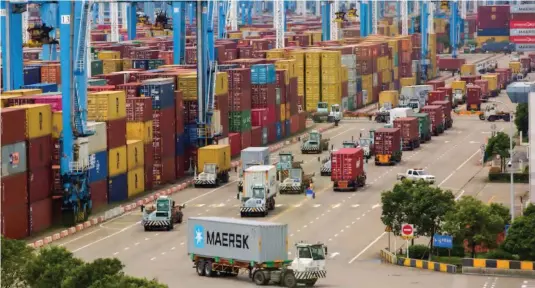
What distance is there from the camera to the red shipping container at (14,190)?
247 ft

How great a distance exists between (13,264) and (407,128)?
6829cm

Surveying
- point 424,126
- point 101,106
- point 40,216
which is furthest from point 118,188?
point 424,126

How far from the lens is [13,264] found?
185 ft

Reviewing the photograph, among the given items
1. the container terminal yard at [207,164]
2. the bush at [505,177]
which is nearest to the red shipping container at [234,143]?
the container terminal yard at [207,164]

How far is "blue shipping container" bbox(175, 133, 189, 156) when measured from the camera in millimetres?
104562

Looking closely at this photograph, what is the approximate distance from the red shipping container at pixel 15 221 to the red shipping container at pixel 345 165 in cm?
2467

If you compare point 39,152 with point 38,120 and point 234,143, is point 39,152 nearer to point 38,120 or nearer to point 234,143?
point 38,120

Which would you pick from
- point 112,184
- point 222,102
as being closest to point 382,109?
point 222,102

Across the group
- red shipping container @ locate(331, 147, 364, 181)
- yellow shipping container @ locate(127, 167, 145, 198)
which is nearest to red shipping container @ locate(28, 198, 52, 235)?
yellow shipping container @ locate(127, 167, 145, 198)

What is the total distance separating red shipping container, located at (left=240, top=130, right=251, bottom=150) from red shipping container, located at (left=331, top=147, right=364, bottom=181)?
22.2 meters

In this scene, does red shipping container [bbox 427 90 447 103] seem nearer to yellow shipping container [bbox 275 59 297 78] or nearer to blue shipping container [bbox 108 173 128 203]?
yellow shipping container [bbox 275 59 297 78]

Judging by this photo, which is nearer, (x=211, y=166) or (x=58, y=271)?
(x=58, y=271)

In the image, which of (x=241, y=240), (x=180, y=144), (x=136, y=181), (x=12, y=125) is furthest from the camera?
(x=180, y=144)

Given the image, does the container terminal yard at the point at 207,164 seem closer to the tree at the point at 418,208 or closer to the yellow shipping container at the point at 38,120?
the yellow shipping container at the point at 38,120
